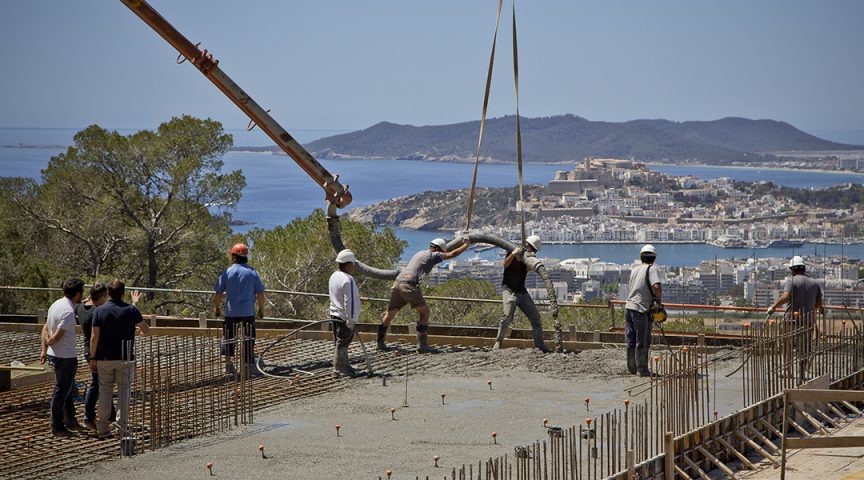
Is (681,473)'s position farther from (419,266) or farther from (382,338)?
(382,338)

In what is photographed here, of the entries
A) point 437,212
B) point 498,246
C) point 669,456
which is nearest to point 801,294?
point 498,246

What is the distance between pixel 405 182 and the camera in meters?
139

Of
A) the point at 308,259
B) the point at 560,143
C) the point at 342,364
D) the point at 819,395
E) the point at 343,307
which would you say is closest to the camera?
the point at 819,395

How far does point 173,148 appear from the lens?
1203 inches

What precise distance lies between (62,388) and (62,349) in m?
0.33

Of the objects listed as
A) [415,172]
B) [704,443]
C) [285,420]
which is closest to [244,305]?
A: [285,420]

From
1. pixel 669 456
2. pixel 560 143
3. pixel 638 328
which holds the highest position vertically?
pixel 560 143

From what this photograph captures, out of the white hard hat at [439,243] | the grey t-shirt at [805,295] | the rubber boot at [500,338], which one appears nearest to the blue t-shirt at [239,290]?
the white hard hat at [439,243]

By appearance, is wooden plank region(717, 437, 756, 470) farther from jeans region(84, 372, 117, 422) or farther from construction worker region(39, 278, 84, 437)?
construction worker region(39, 278, 84, 437)

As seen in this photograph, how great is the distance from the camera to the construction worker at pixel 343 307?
12.7 m

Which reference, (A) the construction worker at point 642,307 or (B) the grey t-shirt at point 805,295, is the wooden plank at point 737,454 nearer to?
(A) the construction worker at point 642,307

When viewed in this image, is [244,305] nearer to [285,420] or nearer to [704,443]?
[285,420]

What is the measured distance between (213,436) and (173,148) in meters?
21.2

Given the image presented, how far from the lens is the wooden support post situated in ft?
30.9
